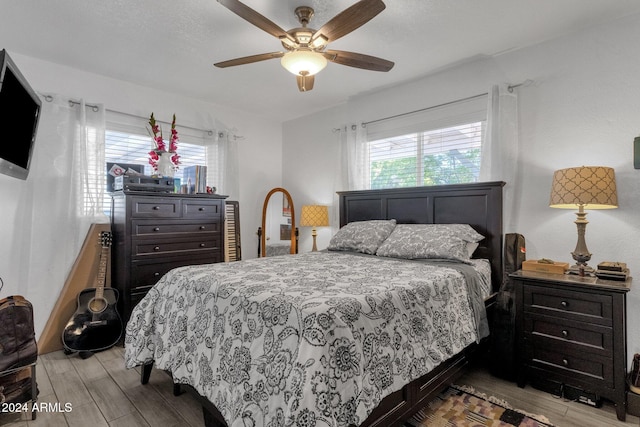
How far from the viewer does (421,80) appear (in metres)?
3.43

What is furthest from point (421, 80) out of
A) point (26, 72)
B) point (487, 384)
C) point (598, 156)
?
point (26, 72)

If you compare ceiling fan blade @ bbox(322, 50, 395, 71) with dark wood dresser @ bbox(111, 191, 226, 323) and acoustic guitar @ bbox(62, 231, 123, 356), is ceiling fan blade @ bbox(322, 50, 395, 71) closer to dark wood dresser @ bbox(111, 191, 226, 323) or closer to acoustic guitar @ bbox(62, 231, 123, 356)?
dark wood dresser @ bbox(111, 191, 226, 323)

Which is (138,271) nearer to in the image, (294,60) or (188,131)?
(188,131)

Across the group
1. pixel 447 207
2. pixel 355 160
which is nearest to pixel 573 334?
pixel 447 207

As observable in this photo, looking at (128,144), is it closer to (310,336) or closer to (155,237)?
(155,237)

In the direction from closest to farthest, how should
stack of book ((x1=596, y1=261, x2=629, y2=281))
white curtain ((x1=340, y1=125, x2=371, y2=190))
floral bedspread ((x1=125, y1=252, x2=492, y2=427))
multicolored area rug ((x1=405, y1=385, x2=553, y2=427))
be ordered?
floral bedspread ((x1=125, y1=252, x2=492, y2=427)) → multicolored area rug ((x1=405, y1=385, x2=553, y2=427)) → stack of book ((x1=596, y1=261, x2=629, y2=281)) → white curtain ((x1=340, y1=125, x2=371, y2=190))

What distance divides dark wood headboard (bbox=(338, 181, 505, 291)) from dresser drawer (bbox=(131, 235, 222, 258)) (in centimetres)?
159

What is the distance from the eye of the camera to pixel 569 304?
6.78ft

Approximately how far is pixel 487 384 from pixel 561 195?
1.38 metres

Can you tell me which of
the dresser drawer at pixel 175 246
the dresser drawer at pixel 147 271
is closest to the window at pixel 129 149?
the dresser drawer at pixel 175 246

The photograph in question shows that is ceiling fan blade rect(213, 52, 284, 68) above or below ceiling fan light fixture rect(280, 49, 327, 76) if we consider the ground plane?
above

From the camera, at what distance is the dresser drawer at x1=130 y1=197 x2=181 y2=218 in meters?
2.98

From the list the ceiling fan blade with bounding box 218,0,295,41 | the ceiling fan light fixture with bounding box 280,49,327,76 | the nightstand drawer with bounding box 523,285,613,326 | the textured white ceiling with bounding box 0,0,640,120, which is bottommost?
the nightstand drawer with bounding box 523,285,613,326

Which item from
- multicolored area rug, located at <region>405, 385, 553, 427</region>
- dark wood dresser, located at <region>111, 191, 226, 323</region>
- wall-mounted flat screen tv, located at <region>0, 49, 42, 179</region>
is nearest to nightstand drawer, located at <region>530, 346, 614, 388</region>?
multicolored area rug, located at <region>405, 385, 553, 427</region>
